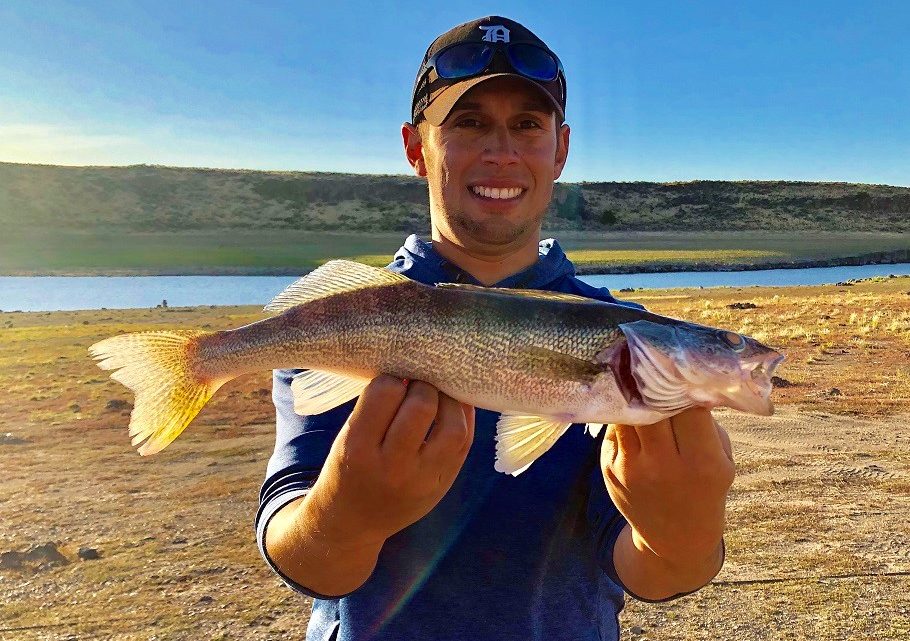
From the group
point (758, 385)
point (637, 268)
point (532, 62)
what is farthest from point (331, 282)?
point (637, 268)

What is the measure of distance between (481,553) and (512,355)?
2.96 ft

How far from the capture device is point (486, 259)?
12.7 feet

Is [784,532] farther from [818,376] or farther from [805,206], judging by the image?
[805,206]

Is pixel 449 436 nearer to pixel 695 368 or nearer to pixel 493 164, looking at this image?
pixel 695 368

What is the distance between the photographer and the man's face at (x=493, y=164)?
12.0ft

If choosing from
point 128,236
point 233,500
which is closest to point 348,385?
point 233,500

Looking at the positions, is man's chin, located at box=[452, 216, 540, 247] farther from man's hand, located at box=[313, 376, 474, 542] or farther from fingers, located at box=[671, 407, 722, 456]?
fingers, located at box=[671, 407, 722, 456]

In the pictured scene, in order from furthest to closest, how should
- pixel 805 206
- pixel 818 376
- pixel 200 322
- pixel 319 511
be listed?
pixel 805 206
pixel 200 322
pixel 818 376
pixel 319 511

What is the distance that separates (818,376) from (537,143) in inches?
529

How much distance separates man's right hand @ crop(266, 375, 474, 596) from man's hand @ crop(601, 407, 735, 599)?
2.09 feet

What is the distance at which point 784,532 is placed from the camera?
736cm

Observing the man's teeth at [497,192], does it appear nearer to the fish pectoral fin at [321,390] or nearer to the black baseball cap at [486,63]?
the black baseball cap at [486,63]

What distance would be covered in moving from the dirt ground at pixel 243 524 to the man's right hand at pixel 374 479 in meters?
3.40

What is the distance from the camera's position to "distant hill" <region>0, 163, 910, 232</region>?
95.2 meters
